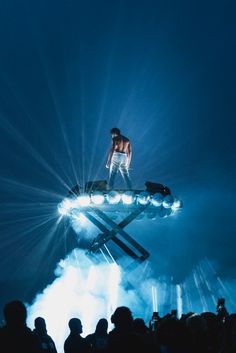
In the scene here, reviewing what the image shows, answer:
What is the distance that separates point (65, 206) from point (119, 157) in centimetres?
305

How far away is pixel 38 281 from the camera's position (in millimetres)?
34344

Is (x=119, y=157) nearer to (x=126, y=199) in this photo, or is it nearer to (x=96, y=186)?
(x=96, y=186)

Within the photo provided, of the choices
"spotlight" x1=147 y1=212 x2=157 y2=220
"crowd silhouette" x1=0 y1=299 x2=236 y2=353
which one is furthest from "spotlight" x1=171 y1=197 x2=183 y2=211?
"crowd silhouette" x1=0 y1=299 x2=236 y2=353

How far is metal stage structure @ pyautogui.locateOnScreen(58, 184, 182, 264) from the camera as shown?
14.1 m

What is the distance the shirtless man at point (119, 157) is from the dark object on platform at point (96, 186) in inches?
18.0

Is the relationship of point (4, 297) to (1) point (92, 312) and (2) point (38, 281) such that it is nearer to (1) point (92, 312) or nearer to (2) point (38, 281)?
(2) point (38, 281)

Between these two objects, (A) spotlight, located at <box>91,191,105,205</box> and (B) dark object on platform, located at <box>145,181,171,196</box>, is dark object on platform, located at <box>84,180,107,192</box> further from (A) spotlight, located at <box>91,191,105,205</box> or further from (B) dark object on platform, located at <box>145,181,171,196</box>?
(B) dark object on platform, located at <box>145,181,171,196</box>

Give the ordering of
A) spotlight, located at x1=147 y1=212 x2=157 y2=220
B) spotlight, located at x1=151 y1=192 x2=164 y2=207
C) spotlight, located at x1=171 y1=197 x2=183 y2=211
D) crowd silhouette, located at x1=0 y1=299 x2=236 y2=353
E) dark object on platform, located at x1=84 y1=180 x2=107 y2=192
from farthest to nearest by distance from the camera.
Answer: spotlight, located at x1=147 y1=212 x2=157 y2=220
spotlight, located at x1=171 y1=197 x2=183 y2=211
dark object on platform, located at x1=84 y1=180 x2=107 y2=192
spotlight, located at x1=151 y1=192 x2=164 y2=207
crowd silhouette, located at x1=0 y1=299 x2=236 y2=353

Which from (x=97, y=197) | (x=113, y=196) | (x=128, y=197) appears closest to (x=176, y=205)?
(x=128, y=197)

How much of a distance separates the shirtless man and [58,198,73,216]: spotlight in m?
1.80

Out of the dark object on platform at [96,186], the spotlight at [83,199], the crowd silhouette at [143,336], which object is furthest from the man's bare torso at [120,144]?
the crowd silhouette at [143,336]

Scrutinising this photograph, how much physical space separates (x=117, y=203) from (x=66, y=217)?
3.10m

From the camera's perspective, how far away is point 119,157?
14898 millimetres

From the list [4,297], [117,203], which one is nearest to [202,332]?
[117,203]
